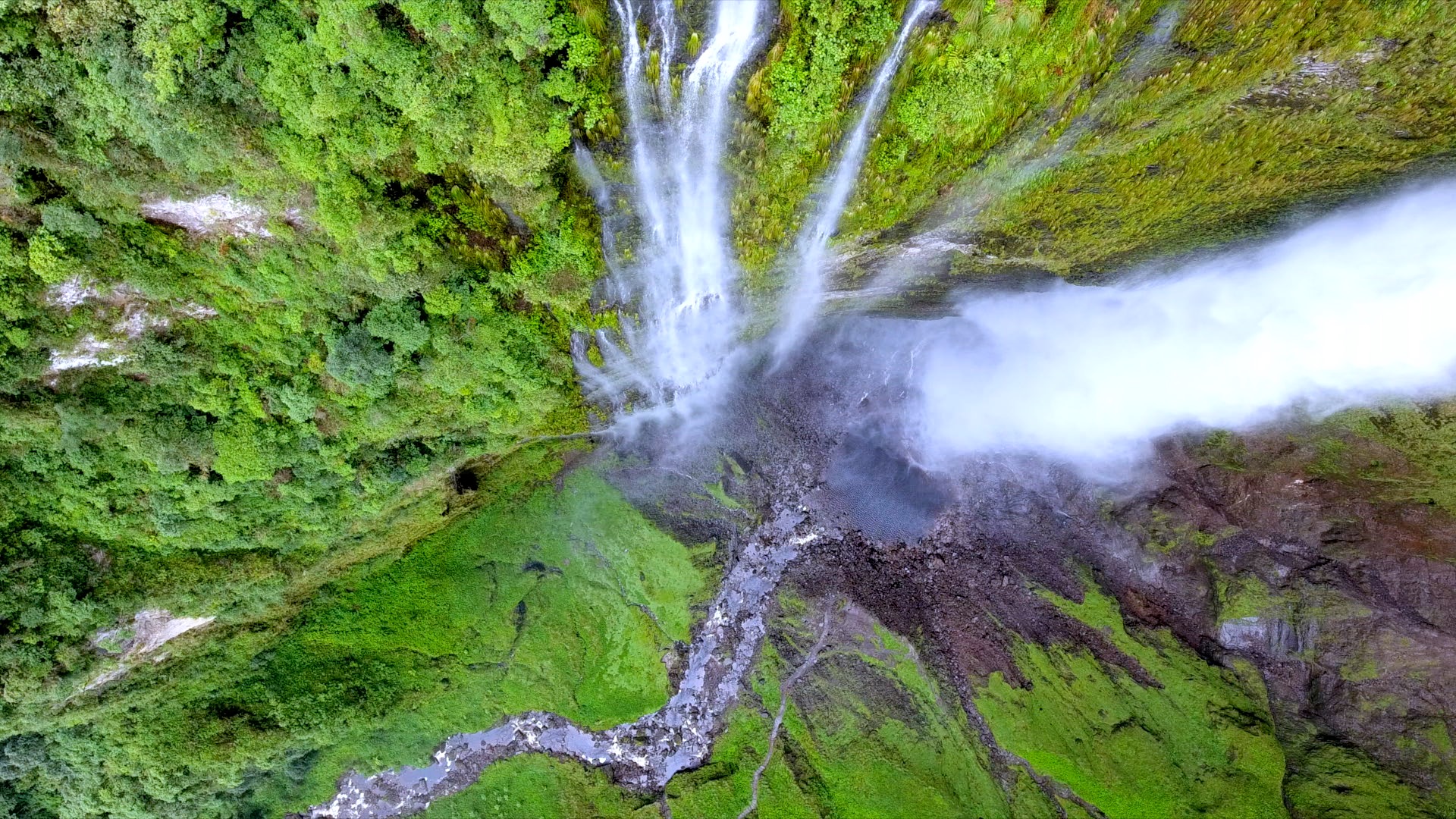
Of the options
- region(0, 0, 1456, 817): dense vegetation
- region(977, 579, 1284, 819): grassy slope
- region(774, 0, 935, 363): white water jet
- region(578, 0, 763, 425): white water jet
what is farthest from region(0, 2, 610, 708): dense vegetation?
region(977, 579, 1284, 819): grassy slope

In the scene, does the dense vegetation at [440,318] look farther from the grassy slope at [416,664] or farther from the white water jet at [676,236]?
the white water jet at [676,236]

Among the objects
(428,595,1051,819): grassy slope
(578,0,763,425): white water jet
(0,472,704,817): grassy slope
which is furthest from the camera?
(428,595,1051,819): grassy slope

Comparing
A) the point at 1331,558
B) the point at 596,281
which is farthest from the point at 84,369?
the point at 1331,558

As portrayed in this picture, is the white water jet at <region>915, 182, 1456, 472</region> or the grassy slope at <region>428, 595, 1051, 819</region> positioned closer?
the white water jet at <region>915, 182, 1456, 472</region>

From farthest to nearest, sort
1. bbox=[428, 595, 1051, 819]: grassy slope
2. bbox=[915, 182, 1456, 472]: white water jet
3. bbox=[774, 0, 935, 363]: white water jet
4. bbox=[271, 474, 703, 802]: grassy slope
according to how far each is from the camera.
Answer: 1. bbox=[271, 474, 703, 802]: grassy slope
2. bbox=[428, 595, 1051, 819]: grassy slope
3. bbox=[915, 182, 1456, 472]: white water jet
4. bbox=[774, 0, 935, 363]: white water jet

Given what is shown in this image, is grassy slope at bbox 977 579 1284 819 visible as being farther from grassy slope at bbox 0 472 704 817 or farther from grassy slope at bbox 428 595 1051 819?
grassy slope at bbox 0 472 704 817

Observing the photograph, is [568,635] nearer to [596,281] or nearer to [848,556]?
[848,556]

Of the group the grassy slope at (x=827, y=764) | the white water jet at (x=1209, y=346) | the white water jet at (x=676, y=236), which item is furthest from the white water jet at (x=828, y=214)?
the grassy slope at (x=827, y=764)

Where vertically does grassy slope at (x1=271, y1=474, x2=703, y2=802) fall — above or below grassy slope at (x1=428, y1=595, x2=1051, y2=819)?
above
